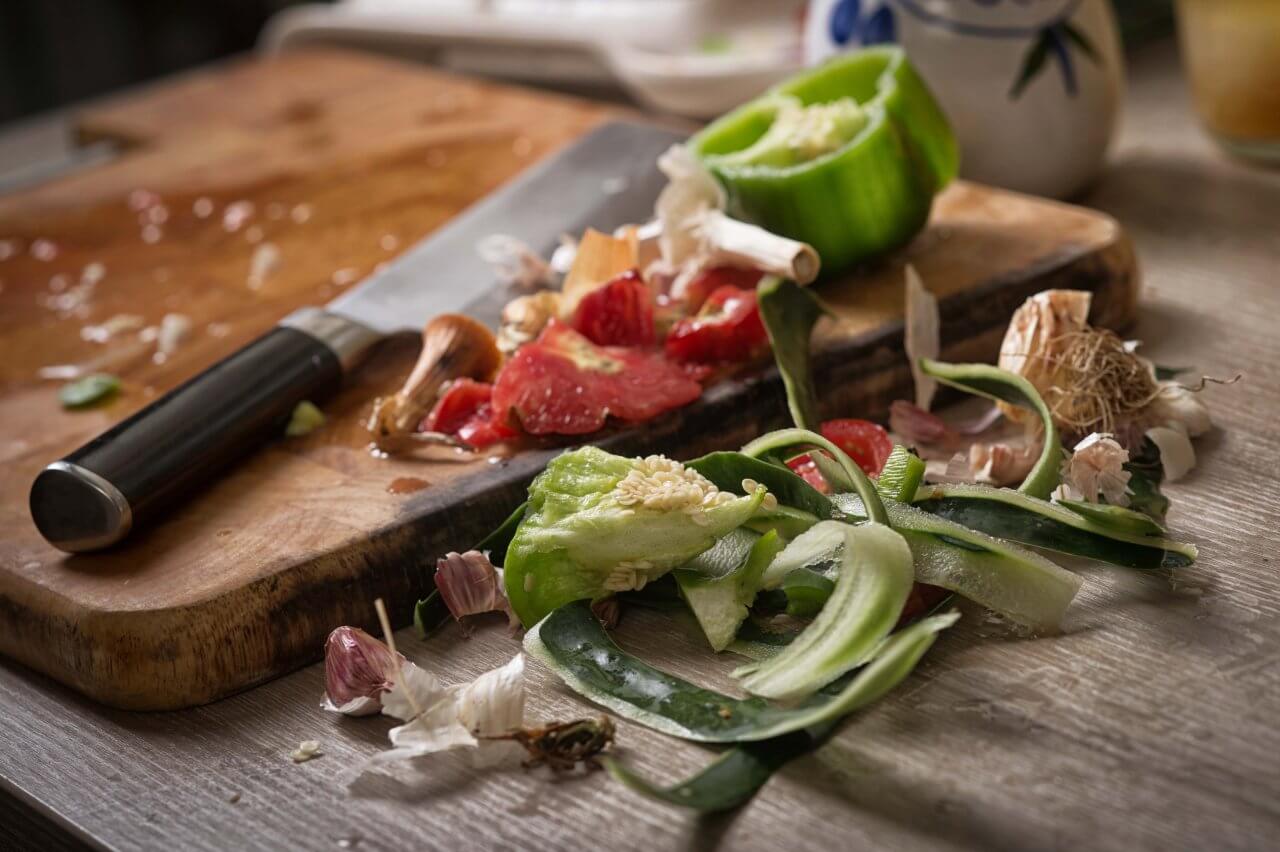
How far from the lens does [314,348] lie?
121 cm

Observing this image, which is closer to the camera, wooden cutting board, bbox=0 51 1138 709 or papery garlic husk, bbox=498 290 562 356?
wooden cutting board, bbox=0 51 1138 709

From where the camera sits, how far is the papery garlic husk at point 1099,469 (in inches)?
38.5

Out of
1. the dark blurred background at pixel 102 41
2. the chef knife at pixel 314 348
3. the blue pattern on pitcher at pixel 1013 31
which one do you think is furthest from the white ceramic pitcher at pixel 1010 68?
the dark blurred background at pixel 102 41

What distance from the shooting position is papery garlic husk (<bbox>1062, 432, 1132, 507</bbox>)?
3.21 ft

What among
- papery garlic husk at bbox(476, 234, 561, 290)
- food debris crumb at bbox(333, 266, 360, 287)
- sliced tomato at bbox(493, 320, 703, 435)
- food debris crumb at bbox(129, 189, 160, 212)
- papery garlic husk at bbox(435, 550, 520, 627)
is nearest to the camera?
papery garlic husk at bbox(435, 550, 520, 627)

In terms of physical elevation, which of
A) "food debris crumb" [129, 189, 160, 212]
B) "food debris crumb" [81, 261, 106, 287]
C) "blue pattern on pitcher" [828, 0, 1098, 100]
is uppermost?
"blue pattern on pitcher" [828, 0, 1098, 100]

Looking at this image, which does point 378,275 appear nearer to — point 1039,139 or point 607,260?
point 607,260

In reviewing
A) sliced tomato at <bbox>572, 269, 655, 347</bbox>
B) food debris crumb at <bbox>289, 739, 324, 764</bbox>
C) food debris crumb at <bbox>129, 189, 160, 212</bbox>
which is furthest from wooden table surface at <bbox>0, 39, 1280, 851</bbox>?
food debris crumb at <bbox>129, 189, 160, 212</bbox>

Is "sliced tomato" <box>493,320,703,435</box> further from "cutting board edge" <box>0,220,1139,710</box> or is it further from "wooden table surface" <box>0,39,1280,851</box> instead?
"wooden table surface" <box>0,39,1280,851</box>

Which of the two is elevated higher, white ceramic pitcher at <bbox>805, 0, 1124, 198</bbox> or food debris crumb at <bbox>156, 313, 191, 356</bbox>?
white ceramic pitcher at <bbox>805, 0, 1124, 198</bbox>

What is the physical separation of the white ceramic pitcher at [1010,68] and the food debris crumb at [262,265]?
2.06 ft

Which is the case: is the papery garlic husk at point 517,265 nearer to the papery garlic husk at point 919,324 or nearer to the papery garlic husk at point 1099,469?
the papery garlic husk at point 919,324

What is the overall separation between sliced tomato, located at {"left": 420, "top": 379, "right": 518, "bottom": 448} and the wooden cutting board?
3 cm

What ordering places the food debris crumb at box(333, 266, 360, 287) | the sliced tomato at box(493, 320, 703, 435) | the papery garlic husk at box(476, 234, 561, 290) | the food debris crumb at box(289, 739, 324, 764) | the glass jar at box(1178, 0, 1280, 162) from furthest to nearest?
the glass jar at box(1178, 0, 1280, 162) < the food debris crumb at box(333, 266, 360, 287) < the papery garlic husk at box(476, 234, 561, 290) < the sliced tomato at box(493, 320, 703, 435) < the food debris crumb at box(289, 739, 324, 764)
